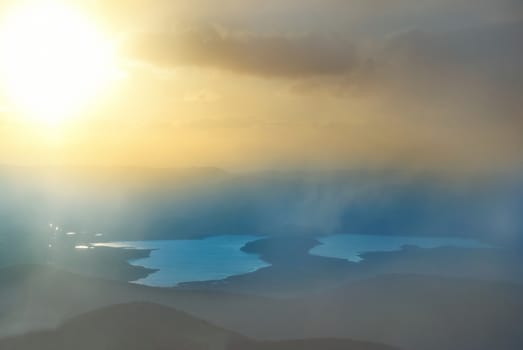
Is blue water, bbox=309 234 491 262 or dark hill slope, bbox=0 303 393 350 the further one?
blue water, bbox=309 234 491 262

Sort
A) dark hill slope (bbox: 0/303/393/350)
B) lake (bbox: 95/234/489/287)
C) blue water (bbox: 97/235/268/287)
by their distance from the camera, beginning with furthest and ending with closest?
lake (bbox: 95/234/489/287)
blue water (bbox: 97/235/268/287)
dark hill slope (bbox: 0/303/393/350)

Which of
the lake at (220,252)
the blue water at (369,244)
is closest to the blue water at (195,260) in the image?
the lake at (220,252)

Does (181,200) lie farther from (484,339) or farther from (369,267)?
Answer: (484,339)

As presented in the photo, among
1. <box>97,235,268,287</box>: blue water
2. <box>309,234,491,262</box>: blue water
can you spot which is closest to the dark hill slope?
<box>97,235,268,287</box>: blue water

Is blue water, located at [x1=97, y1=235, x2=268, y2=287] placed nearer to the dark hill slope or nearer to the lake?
the lake

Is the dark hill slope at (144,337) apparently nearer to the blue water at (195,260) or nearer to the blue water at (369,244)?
the blue water at (195,260)

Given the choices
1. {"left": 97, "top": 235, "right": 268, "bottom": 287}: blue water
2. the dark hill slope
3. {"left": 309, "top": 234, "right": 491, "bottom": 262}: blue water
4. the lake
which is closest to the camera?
the dark hill slope
